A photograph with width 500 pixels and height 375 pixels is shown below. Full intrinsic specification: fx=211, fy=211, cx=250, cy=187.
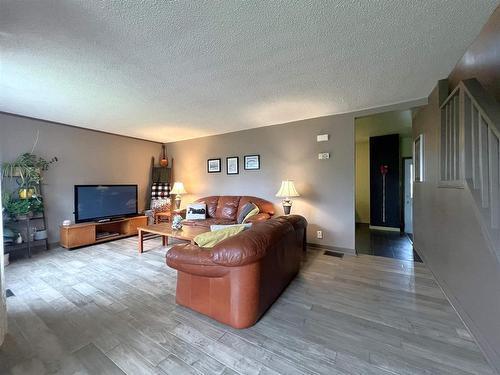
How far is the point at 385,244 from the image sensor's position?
4.16 meters

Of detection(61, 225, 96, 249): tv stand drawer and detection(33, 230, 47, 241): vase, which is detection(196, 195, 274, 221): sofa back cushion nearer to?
detection(61, 225, 96, 249): tv stand drawer

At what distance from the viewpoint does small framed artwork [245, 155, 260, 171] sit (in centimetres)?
454

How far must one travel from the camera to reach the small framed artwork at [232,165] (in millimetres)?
4816

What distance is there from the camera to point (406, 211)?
527 centimetres

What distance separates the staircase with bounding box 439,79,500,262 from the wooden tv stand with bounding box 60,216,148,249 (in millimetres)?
5402

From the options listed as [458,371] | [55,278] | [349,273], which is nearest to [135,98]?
[55,278]

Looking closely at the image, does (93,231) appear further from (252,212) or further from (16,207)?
(252,212)

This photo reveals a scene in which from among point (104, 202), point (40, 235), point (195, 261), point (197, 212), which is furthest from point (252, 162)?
point (40, 235)

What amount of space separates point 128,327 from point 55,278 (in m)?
1.71

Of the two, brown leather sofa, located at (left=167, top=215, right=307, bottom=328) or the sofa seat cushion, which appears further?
the sofa seat cushion

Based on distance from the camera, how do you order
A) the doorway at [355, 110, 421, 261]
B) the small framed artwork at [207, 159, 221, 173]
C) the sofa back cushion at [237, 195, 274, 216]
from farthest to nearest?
the small framed artwork at [207, 159, 221, 173], the doorway at [355, 110, 421, 261], the sofa back cushion at [237, 195, 274, 216]

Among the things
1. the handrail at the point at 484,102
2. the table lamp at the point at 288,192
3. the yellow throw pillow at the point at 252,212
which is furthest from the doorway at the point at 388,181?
the handrail at the point at 484,102

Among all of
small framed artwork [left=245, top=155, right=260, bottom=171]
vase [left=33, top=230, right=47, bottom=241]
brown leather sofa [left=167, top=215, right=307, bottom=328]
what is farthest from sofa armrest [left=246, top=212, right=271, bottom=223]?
vase [left=33, top=230, right=47, bottom=241]

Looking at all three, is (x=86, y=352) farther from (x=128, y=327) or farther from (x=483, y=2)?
(x=483, y=2)
